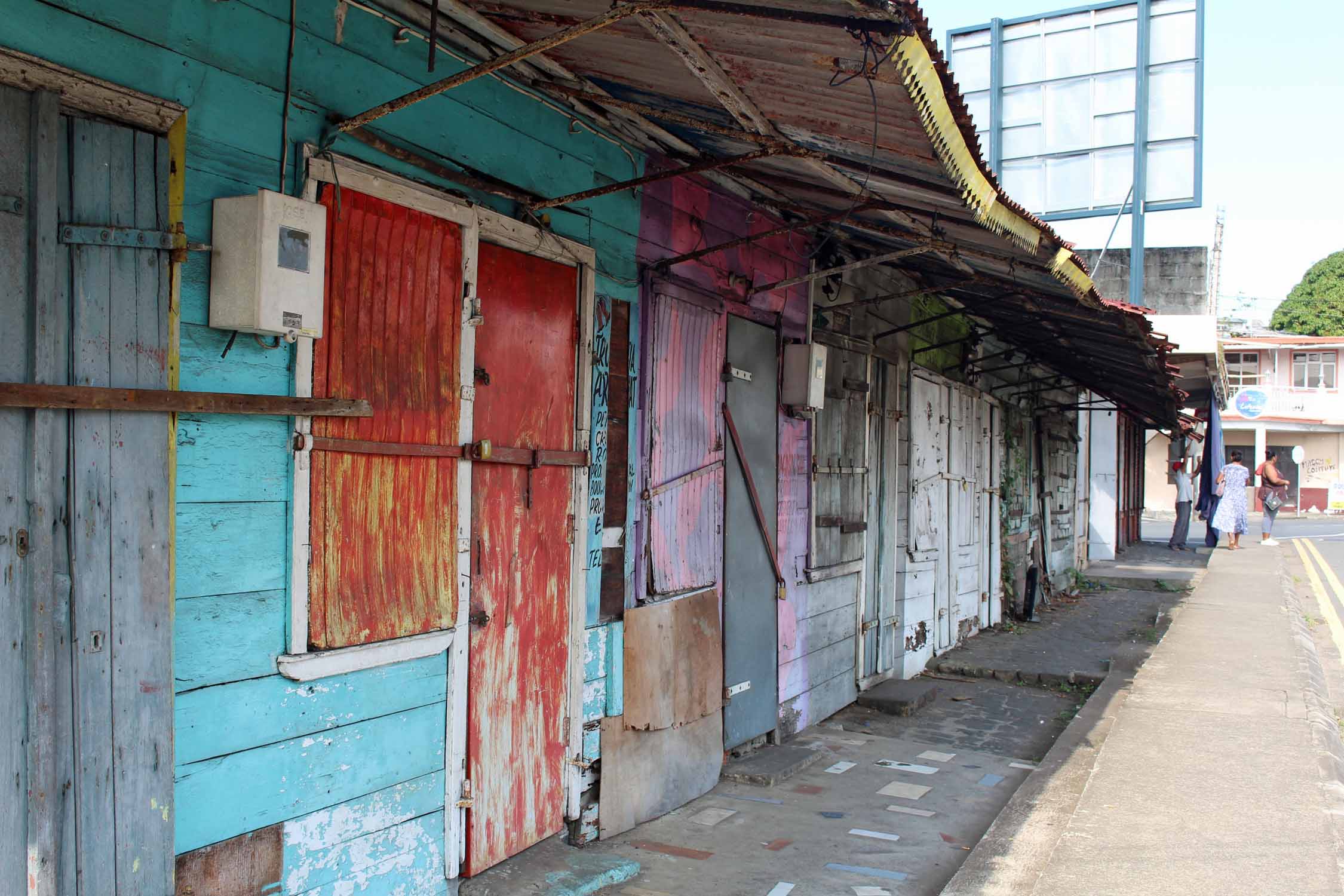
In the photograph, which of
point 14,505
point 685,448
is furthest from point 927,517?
point 14,505

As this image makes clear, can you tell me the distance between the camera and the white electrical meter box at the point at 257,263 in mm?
2723

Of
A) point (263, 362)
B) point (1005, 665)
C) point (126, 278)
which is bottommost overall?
point (1005, 665)

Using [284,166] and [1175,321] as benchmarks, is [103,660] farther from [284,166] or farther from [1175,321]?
[1175,321]

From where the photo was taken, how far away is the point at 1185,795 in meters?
4.20

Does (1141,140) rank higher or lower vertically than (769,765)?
higher

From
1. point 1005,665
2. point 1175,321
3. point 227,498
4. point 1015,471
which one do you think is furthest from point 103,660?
point 1175,321

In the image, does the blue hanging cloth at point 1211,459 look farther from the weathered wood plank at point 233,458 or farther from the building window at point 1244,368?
the building window at point 1244,368

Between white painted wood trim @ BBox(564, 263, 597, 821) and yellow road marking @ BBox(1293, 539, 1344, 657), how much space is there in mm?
8730

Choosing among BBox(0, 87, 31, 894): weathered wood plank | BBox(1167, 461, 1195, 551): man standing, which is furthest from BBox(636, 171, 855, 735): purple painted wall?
BBox(1167, 461, 1195, 551): man standing

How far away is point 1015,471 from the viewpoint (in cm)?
1251

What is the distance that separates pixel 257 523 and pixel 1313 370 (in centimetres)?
4595

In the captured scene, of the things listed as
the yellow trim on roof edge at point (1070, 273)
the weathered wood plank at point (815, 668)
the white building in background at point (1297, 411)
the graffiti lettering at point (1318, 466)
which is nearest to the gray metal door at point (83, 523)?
the yellow trim on roof edge at point (1070, 273)

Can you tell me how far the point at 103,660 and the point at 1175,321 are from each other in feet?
48.6

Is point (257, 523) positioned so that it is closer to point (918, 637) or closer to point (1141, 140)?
point (918, 637)
